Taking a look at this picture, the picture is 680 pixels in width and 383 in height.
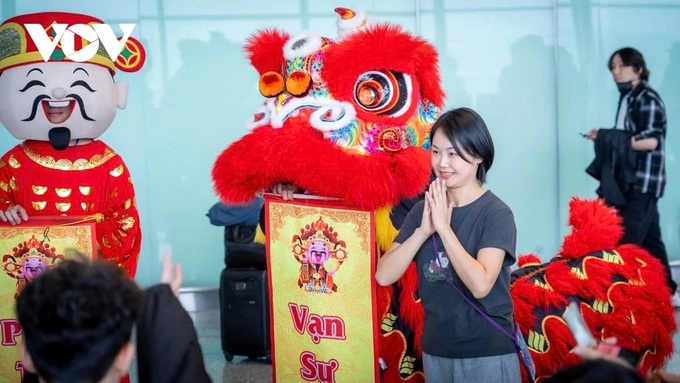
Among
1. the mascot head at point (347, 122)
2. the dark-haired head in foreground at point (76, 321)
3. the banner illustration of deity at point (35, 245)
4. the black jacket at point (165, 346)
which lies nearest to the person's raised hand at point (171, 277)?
the black jacket at point (165, 346)

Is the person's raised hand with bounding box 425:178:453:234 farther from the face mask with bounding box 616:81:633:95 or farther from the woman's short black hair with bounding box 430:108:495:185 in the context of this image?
the face mask with bounding box 616:81:633:95

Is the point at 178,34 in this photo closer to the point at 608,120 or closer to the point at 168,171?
the point at 168,171

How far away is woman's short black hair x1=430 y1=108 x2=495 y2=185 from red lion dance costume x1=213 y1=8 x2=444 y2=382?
407mm

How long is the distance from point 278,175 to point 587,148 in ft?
11.0

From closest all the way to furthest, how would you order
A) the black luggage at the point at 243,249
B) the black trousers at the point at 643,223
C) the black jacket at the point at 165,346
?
1. the black jacket at the point at 165,346
2. the black luggage at the point at 243,249
3. the black trousers at the point at 643,223

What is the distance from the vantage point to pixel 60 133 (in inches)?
134

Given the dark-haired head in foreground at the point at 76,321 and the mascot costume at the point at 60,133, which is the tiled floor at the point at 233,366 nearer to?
the mascot costume at the point at 60,133

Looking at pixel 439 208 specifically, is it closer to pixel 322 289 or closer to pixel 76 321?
pixel 322 289

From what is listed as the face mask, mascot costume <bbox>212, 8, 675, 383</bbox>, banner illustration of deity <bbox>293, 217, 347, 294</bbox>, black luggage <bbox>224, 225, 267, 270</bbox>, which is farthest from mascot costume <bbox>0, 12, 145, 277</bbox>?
the face mask

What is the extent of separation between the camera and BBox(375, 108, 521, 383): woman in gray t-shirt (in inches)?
94.7

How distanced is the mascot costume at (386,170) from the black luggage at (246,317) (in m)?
1.37

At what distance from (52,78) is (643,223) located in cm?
304

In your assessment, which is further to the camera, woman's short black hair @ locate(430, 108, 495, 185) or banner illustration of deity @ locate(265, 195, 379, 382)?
banner illustration of deity @ locate(265, 195, 379, 382)

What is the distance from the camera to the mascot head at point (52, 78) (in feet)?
11.2
